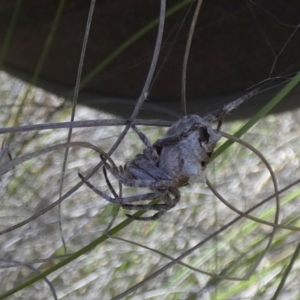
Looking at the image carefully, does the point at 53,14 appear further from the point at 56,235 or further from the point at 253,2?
the point at 56,235

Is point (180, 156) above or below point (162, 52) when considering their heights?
below

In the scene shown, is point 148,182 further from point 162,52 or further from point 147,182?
point 162,52

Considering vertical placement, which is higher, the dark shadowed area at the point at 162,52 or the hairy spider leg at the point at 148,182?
the dark shadowed area at the point at 162,52

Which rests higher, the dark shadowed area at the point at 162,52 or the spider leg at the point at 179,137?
the dark shadowed area at the point at 162,52

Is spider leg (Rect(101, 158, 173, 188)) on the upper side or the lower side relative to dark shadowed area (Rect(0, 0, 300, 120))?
lower

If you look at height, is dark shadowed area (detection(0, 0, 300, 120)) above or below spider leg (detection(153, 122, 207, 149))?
above

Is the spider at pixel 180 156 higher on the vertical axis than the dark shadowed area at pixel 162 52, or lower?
lower

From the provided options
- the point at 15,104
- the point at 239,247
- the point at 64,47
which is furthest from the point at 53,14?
the point at 239,247

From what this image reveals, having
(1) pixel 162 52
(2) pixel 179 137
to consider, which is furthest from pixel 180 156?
(1) pixel 162 52

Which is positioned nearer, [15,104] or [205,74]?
[205,74]

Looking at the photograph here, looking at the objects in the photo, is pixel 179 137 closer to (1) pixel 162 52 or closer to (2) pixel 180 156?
(2) pixel 180 156

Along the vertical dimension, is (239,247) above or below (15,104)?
below
